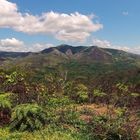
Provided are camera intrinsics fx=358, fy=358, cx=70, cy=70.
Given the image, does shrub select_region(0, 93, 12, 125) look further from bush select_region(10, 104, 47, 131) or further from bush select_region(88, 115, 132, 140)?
bush select_region(88, 115, 132, 140)

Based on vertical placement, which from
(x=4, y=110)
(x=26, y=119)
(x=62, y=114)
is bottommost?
(x=62, y=114)

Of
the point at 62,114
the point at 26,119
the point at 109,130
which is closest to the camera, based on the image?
the point at 109,130

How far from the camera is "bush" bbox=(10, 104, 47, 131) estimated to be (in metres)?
17.4

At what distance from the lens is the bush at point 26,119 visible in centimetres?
1744

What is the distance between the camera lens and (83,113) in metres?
22.6

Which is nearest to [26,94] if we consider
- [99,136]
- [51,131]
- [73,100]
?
[73,100]

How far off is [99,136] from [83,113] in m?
6.51

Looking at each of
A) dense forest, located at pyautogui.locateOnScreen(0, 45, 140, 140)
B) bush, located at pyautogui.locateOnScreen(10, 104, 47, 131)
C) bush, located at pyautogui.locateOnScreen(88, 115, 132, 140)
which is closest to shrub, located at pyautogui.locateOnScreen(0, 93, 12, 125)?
dense forest, located at pyautogui.locateOnScreen(0, 45, 140, 140)

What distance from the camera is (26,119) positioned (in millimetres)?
17516

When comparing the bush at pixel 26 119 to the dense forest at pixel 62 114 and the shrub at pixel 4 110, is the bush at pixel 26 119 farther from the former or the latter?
the shrub at pixel 4 110

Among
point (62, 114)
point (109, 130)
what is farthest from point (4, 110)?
point (109, 130)

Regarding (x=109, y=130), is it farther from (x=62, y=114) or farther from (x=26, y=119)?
(x=62, y=114)

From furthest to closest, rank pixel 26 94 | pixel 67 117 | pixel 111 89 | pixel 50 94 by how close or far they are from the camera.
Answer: pixel 111 89 < pixel 50 94 < pixel 26 94 < pixel 67 117

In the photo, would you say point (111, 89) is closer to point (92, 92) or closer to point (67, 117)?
point (92, 92)
